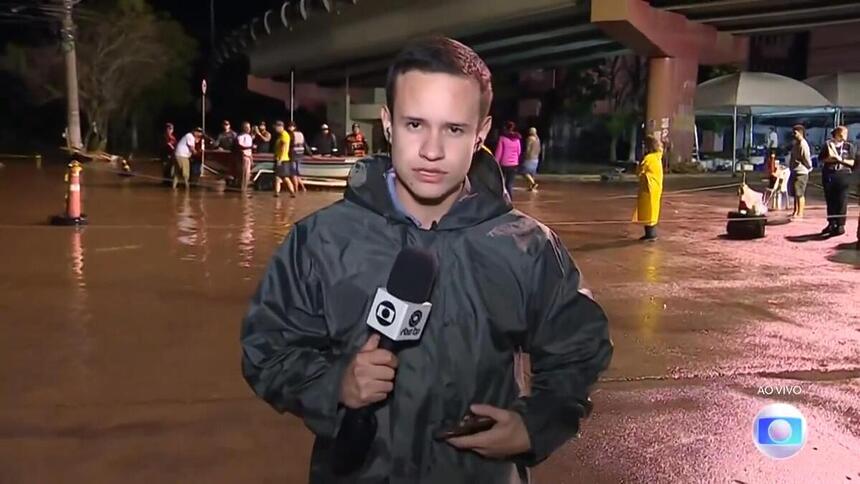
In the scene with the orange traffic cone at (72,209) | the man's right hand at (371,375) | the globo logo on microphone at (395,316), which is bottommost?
the orange traffic cone at (72,209)

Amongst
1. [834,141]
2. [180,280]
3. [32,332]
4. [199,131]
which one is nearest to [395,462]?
[32,332]

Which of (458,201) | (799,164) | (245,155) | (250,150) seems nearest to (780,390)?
(458,201)

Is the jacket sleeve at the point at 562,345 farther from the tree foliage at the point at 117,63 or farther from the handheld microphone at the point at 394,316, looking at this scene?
the tree foliage at the point at 117,63

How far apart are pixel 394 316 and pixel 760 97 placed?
26891 millimetres

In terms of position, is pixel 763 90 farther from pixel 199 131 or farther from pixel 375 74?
pixel 375 74

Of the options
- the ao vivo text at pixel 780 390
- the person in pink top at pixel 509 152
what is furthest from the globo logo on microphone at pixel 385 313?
the person in pink top at pixel 509 152

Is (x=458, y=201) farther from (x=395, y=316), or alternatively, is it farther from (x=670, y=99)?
(x=670, y=99)

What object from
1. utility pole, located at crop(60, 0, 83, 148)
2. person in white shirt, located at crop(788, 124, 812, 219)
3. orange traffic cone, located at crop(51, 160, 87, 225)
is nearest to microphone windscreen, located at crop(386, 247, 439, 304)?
orange traffic cone, located at crop(51, 160, 87, 225)

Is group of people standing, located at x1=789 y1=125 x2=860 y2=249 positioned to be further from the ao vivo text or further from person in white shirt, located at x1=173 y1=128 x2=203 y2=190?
person in white shirt, located at x1=173 y1=128 x2=203 y2=190

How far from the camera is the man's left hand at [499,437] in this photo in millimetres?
1931

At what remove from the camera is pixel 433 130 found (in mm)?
2033

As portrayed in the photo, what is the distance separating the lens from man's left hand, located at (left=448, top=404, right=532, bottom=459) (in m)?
1.93

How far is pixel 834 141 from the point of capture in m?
14.8

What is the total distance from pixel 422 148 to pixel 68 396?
448cm
